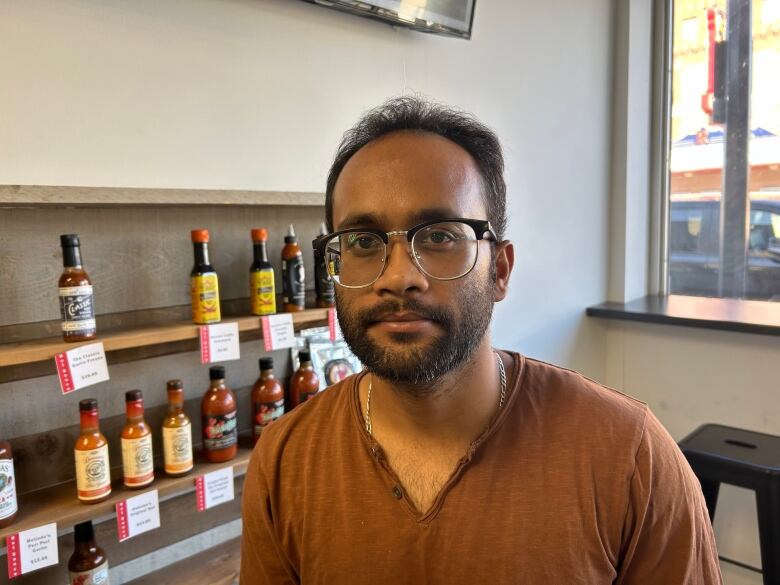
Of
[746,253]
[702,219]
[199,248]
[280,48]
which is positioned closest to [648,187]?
[702,219]

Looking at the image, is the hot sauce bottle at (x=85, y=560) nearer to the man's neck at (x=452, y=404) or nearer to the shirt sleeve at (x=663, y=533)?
the man's neck at (x=452, y=404)

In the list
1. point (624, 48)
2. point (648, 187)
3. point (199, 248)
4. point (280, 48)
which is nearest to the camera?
point (199, 248)

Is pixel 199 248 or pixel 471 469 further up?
pixel 199 248

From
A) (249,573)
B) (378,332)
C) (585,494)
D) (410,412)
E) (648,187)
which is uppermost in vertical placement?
(648,187)

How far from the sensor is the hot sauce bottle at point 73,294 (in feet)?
4.23

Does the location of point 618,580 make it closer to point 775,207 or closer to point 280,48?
point 280,48

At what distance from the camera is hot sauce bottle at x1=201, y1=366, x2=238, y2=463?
5.09 feet

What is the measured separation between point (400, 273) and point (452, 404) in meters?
0.26

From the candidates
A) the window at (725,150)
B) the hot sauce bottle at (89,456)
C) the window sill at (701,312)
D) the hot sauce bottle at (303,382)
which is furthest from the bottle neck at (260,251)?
the window at (725,150)

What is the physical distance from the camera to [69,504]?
4.34 feet

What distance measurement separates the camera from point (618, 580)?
0.94 meters

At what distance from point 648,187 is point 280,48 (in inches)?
88.2

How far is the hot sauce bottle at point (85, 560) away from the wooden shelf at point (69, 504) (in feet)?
0.11

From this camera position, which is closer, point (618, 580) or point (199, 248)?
point (618, 580)
